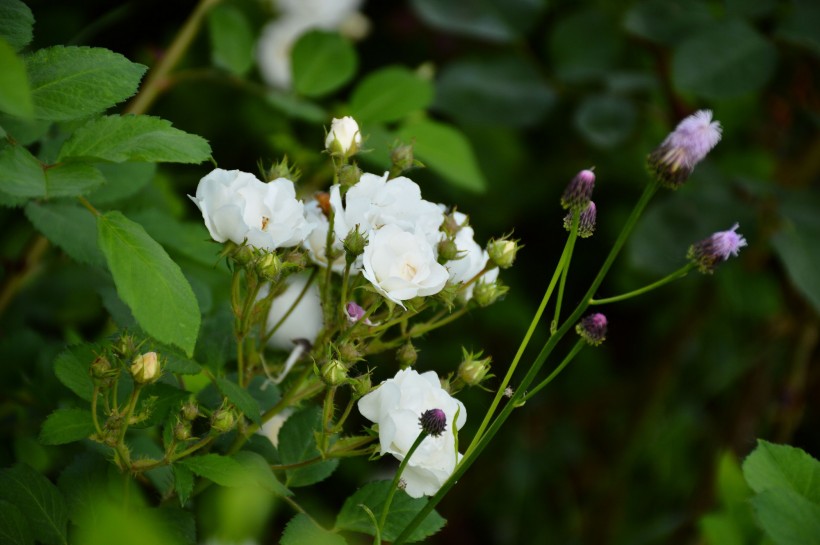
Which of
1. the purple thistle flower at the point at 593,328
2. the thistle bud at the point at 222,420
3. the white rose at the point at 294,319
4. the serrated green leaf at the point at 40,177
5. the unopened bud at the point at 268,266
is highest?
the serrated green leaf at the point at 40,177

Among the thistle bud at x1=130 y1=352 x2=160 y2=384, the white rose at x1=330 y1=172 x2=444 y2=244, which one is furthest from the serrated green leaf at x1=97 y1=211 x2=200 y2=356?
the white rose at x1=330 y1=172 x2=444 y2=244

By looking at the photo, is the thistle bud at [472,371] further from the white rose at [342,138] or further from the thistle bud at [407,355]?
the white rose at [342,138]

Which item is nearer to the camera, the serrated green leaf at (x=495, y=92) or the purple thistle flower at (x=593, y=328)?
the purple thistle flower at (x=593, y=328)

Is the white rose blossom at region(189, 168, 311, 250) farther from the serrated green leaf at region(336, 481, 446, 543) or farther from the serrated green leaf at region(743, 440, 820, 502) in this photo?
the serrated green leaf at region(743, 440, 820, 502)

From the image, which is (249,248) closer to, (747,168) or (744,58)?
(744,58)

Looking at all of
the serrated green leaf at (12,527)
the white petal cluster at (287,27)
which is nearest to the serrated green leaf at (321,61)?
the white petal cluster at (287,27)

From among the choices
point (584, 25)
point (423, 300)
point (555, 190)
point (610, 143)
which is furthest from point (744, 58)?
point (423, 300)
